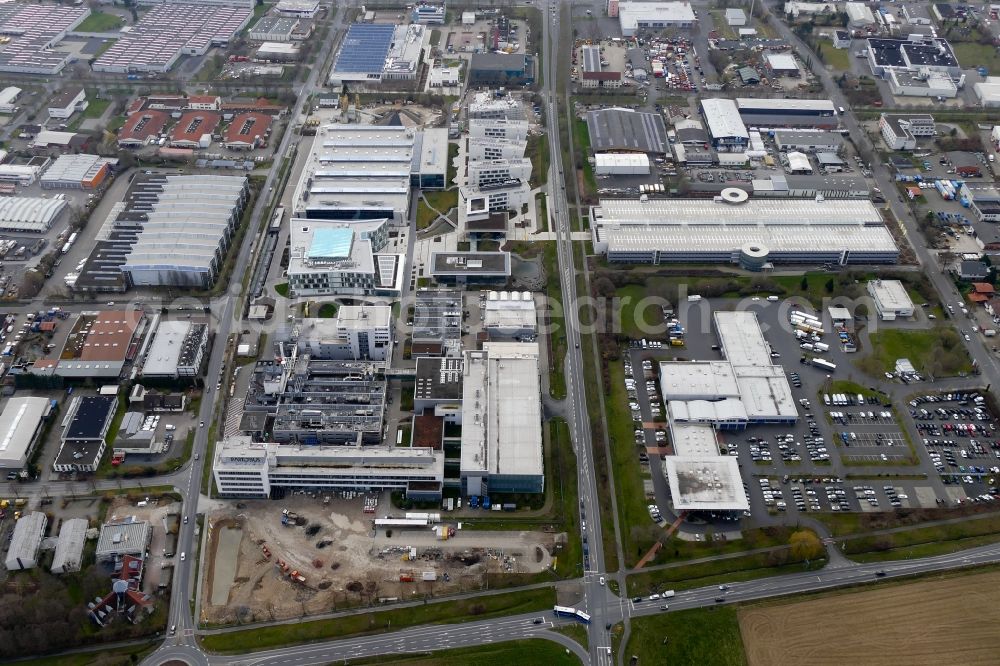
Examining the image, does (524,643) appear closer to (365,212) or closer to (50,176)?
(365,212)

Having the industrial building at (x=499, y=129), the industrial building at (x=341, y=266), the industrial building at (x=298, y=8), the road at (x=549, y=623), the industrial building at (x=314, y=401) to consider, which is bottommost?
the road at (x=549, y=623)

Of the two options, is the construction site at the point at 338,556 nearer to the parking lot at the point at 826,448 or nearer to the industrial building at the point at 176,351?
the parking lot at the point at 826,448

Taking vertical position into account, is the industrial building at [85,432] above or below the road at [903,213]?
below

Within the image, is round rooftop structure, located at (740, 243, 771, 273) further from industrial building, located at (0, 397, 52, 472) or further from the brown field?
industrial building, located at (0, 397, 52, 472)

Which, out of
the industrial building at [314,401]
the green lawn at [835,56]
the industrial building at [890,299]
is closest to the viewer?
the industrial building at [314,401]

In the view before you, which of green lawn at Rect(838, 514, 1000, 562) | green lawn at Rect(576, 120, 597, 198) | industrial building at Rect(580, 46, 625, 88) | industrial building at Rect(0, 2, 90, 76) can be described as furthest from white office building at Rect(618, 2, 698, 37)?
green lawn at Rect(838, 514, 1000, 562)

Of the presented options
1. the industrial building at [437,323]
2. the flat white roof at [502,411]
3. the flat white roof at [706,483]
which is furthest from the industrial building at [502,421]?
the flat white roof at [706,483]

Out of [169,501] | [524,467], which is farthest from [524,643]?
[169,501]

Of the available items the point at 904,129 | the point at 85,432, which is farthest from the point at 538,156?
the point at 85,432

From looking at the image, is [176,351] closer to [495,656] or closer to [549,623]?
[495,656]
